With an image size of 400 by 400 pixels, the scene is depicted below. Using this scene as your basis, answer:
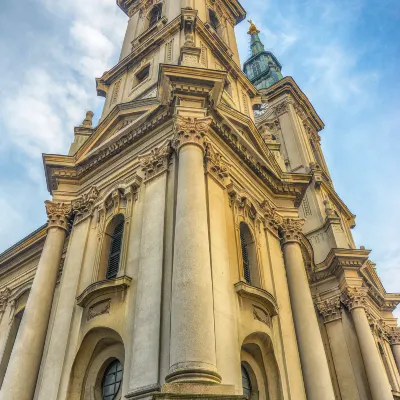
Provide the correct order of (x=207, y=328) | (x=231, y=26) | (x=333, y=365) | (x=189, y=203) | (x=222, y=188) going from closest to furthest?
1. (x=207, y=328)
2. (x=189, y=203)
3. (x=222, y=188)
4. (x=333, y=365)
5. (x=231, y=26)

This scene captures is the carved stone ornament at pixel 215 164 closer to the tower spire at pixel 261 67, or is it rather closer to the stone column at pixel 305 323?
the stone column at pixel 305 323

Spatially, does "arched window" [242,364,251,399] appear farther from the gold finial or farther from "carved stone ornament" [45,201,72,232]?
the gold finial

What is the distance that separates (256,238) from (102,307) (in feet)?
20.5

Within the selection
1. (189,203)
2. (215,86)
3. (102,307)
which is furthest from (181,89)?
(102,307)

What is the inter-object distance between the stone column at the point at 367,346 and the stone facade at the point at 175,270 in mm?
68

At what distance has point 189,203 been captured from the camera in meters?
12.0

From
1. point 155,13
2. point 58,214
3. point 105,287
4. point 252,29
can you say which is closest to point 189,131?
point 105,287

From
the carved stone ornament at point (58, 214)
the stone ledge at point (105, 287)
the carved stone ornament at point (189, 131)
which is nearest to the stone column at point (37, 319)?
the carved stone ornament at point (58, 214)

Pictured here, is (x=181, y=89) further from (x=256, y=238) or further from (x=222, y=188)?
(x=256, y=238)

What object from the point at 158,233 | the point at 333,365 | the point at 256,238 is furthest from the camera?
the point at 333,365

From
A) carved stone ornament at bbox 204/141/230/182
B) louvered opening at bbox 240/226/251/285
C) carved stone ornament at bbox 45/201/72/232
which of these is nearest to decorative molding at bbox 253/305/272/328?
louvered opening at bbox 240/226/251/285

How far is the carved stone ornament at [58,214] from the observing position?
54.8 feet

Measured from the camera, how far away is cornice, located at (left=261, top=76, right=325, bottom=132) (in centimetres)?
4091

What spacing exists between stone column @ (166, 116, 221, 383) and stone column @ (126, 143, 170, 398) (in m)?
1.00
